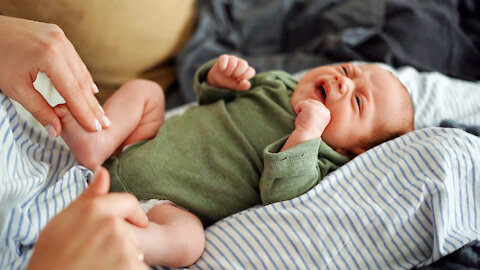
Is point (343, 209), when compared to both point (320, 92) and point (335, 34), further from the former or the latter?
point (335, 34)

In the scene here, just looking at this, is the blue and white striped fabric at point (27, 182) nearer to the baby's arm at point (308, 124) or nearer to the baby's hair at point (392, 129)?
the baby's arm at point (308, 124)

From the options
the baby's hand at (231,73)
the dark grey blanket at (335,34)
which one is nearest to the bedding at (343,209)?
the baby's hand at (231,73)

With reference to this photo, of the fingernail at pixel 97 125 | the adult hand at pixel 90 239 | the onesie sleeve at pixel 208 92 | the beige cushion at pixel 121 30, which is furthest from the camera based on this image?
the onesie sleeve at pixel 208 92

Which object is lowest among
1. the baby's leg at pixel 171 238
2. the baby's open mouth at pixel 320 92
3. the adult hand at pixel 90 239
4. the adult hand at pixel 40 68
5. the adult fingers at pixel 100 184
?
the baby's leg at pixel 171 238

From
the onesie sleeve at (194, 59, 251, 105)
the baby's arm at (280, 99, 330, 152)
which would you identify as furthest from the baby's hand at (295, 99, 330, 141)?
the onesie sleeve at (194, 59, 251, 105)

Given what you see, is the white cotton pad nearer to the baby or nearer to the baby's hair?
the baby

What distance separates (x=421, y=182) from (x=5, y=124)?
0.72 metres

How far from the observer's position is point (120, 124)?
0.93 metres

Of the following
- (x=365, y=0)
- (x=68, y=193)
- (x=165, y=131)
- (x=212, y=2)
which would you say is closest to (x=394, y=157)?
(x=165, y=131)

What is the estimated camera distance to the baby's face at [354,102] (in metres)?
0.94

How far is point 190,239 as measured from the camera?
76cm

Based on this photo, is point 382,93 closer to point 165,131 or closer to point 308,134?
point 308,134

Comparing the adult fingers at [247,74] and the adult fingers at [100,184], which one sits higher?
the adult fingers at [100,184]

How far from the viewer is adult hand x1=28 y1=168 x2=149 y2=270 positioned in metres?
0.50
